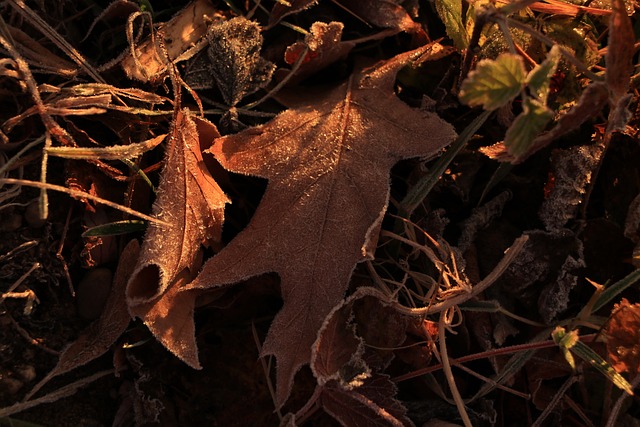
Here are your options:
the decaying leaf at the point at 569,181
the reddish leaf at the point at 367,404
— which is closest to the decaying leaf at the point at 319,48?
the decaying leaf at the point at 569,181

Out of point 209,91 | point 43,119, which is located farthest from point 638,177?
point 43,119

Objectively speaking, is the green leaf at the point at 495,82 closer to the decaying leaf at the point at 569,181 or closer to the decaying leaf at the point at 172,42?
the decaying leaf at the point at 569,181

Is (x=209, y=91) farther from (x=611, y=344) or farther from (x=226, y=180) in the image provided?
(x=611, y=344)

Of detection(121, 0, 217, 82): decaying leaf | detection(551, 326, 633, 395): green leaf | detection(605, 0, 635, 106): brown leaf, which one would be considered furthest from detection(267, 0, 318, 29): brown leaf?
detection(551, 326, 633, 395): green leaf

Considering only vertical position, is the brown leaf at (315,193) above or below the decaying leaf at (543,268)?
above

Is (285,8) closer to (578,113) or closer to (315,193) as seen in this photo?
(315,193)

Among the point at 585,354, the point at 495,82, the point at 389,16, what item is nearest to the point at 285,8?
the point at 389,16

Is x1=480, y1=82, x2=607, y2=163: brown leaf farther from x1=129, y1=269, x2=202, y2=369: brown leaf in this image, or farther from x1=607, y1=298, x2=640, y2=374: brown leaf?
x1=129, y1=269, x2=202, y2=369: brown leaf

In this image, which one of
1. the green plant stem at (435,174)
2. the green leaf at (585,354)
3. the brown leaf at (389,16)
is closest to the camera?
the green leaf at (585,354)
